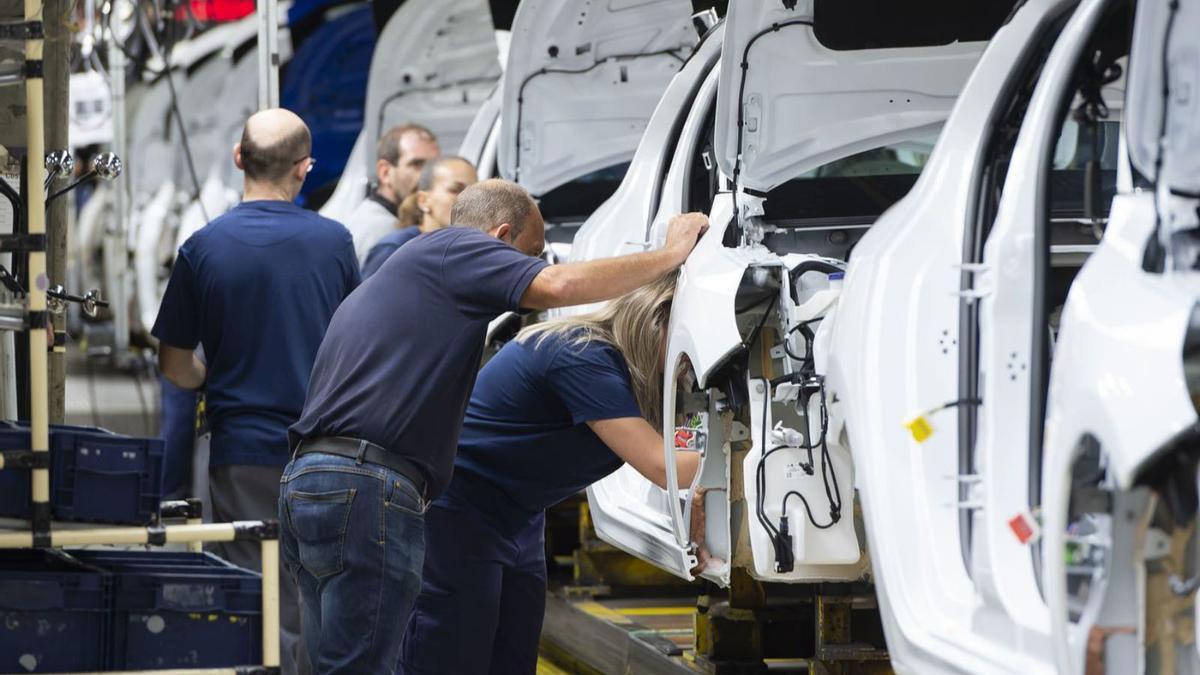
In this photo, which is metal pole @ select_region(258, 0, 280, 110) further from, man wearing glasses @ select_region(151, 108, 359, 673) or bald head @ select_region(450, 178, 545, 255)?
bald head @ select_region(450, 178, 545, 255)

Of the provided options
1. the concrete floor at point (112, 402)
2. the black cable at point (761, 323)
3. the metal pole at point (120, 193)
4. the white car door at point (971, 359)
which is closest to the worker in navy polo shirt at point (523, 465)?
the black cable at point (761, 323)

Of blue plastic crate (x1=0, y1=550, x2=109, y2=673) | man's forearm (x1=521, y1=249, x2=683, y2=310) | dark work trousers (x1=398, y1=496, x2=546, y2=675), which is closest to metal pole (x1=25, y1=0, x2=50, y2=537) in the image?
blue plastic crate (x1=0, y1=550, x2=109, y2=673)

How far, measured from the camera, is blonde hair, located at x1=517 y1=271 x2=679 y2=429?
16.3ft

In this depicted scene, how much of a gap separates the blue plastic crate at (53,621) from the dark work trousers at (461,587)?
3.50 ft

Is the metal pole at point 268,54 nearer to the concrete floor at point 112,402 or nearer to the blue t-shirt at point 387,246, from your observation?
the blue t-shirt at point 387,246

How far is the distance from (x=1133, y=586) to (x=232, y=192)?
35.0 ft

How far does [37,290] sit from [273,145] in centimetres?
179

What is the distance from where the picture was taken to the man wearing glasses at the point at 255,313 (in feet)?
18.3

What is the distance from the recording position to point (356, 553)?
424 cm

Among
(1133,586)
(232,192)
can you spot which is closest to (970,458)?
(1133,586)

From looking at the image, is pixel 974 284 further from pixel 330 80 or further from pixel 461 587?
pixel 330 80

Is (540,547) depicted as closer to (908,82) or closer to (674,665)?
(674,665)

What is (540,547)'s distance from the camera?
16.7ft

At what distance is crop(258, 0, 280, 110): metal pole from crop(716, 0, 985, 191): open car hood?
1959mm
